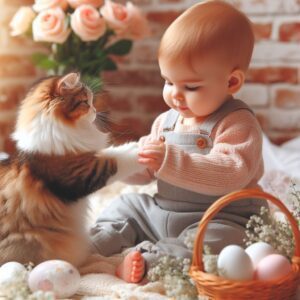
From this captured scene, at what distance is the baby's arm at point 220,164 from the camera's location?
1159 millimetres

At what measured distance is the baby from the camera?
117 cm

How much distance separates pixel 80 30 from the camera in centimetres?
195

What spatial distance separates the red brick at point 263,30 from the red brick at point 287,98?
0.22m

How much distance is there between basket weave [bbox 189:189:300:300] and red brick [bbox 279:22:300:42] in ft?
4.47

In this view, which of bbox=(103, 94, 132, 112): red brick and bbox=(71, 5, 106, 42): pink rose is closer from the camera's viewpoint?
bbox=(71, 5, 106, 42): pink rose

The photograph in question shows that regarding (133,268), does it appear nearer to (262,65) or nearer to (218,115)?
(218,115)

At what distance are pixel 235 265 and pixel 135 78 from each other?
1.63 meters

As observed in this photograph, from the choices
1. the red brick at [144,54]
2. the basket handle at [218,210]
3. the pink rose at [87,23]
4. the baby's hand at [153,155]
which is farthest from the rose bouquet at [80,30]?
the basket handle at [218,210]

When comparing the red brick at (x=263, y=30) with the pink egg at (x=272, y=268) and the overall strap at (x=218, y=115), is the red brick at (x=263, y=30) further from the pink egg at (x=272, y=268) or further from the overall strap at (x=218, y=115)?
the pink egg at (x=272, y=268)

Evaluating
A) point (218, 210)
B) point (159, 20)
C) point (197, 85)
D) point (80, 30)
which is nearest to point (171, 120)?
point (197, 85)

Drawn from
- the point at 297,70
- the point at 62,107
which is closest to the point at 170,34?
the point at 62,107

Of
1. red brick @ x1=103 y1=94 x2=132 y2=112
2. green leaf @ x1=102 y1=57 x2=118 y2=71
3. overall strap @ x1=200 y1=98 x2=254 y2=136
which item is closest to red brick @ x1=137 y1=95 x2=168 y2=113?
red brick @ x1=103 y1=94 x2=132 y2=112

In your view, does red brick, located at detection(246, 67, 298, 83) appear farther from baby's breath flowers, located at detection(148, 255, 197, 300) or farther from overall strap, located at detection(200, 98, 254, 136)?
baby's breath flowers, located at detection(148, 255, 197, 300)

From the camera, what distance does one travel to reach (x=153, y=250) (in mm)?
1211
